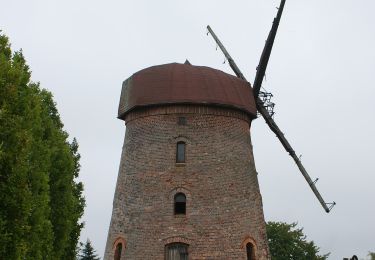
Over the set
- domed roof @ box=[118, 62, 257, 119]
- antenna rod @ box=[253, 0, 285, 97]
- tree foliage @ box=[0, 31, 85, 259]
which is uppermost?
antenna rod @ box=[253, 0, 285, 97]

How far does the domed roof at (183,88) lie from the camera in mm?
14203

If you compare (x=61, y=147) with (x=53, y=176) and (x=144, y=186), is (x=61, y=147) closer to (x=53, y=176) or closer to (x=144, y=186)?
(x=53, y=176)

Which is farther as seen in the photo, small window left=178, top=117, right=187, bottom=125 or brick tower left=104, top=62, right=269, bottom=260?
small window left=178, top=117, right=187, bottom=125

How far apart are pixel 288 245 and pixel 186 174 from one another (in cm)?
1805

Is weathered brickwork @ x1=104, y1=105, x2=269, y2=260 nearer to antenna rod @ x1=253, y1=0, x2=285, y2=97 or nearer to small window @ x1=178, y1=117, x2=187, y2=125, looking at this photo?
small window @ x1=178, y1=117, x2=187, y2=125

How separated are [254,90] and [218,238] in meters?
6.28

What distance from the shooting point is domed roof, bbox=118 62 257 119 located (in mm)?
14203

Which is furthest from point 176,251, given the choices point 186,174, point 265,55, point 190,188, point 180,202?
point 265,55

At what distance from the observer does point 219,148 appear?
14.0 m

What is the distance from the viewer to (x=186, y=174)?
44.7 ft

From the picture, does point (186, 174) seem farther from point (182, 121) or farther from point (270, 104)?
point (270, 104)

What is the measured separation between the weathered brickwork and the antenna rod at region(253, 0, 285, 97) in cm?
241

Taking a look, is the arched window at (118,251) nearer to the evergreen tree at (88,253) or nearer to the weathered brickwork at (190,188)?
the weathered brickwork at (190,188)

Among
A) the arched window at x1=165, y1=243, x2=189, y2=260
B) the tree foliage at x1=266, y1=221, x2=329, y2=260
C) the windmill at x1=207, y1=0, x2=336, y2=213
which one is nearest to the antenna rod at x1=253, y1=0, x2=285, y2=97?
the windmill at x1=207, y1=0, x2=336, y2=213
